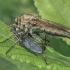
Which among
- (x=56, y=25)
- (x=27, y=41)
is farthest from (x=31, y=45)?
(x=56, y=25)

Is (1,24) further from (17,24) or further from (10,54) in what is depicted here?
(10,54)

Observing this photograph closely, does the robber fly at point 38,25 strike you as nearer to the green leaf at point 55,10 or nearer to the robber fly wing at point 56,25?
the robber fly wing at point 56,25

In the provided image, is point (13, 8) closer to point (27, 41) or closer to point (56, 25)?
point (56, 25)

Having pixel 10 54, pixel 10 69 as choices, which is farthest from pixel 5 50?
pixel 10 69

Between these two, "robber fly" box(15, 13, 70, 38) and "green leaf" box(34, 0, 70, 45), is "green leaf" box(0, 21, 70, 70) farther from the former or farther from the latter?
"green leaf" box(34, 0, 70, 45)

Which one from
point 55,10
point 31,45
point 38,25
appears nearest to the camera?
point 31,45

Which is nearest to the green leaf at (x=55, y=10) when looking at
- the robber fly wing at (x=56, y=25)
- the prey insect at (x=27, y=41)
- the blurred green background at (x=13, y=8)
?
the robber fly wing at (x=56, y=25)
